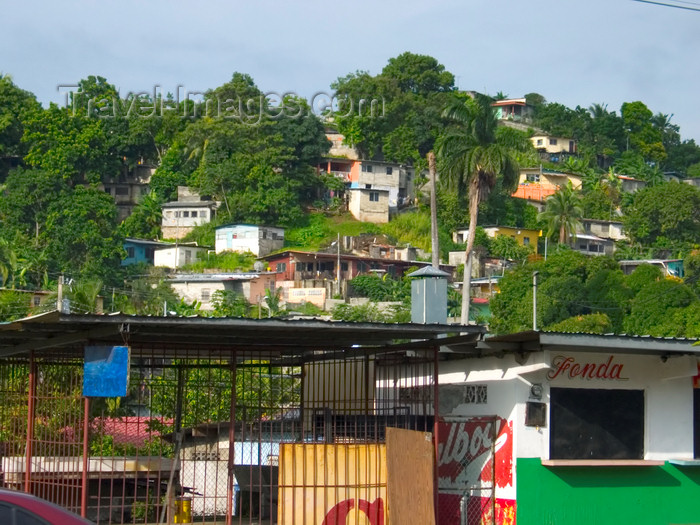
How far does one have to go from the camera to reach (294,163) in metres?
88.2

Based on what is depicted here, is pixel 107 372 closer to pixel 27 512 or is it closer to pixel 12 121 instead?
pixel 27 512

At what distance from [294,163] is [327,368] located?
240ft

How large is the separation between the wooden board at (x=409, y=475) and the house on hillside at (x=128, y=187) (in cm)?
7996

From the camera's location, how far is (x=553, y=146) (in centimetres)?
10812

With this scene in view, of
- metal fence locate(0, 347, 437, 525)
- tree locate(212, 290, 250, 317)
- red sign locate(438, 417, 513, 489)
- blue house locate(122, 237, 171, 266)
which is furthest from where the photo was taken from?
blue house locate(122, 237, 171, 266)

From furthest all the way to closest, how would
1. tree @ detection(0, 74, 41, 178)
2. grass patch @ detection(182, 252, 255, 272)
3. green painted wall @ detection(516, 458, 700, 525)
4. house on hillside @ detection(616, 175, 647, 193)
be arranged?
house on hillside @ detection(616, 175, 647, 193)
tree @ detection(0, 74, 41, 178)
grass patch @ detection(182, 252, 255, 272)
green painted wall @ detection(516, 458, 700, 525)

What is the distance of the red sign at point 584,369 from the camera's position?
41.3 feet

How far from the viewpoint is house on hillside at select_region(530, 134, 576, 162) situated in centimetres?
10744

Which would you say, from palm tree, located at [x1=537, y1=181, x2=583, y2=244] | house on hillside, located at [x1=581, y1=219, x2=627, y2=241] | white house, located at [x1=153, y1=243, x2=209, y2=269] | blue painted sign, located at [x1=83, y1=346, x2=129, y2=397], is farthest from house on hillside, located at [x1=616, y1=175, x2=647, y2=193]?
blue painted sign, located at [x1=83, y1=346, x2=129, y2=397]

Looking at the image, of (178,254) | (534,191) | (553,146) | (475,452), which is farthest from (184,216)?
(475,452)

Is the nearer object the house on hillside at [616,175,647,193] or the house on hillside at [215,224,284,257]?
the house on hillside at [215,224,284,257]

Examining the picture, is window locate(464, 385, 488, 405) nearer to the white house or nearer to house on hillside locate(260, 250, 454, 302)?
house on hillside locate(260, 250, 454, 302)

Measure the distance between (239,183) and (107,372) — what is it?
74.9 meters

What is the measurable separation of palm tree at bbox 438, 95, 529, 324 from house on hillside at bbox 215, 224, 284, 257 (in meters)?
31.8
